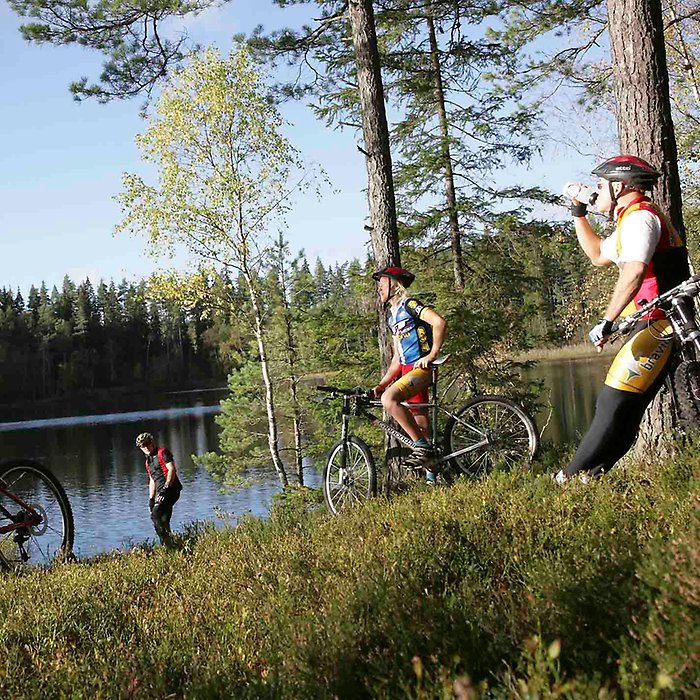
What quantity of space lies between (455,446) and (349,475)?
1038 mm

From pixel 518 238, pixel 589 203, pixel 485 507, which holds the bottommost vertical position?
pixel 485 507

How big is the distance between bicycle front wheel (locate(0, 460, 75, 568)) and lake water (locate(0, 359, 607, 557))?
4.76 feet

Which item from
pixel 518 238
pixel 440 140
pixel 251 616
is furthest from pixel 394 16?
pixel 251 616

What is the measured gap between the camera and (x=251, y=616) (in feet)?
12.4

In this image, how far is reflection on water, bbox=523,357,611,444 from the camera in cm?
2479

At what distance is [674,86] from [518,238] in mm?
6381

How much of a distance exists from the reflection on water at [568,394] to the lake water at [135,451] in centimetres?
6

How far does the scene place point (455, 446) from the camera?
6973mm

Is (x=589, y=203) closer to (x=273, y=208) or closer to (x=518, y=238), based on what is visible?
(x=518, y=238)

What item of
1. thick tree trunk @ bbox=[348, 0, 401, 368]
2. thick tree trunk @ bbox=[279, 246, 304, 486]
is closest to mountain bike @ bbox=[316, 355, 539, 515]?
thick tree trunk @ bbox=[348, 0, 401, 368]

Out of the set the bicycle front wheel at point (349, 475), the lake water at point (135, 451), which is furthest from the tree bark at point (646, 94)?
the lake water at point (135, 451)

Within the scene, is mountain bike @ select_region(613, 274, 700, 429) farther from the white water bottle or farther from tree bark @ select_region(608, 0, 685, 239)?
tree bark @ select_region(608, 0, 685, 239)

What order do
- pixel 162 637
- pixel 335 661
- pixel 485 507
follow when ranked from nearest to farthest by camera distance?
pixel 335 661
pixel 162 637
pixel 485 507

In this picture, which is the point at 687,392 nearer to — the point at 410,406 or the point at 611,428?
the point at 611,428
